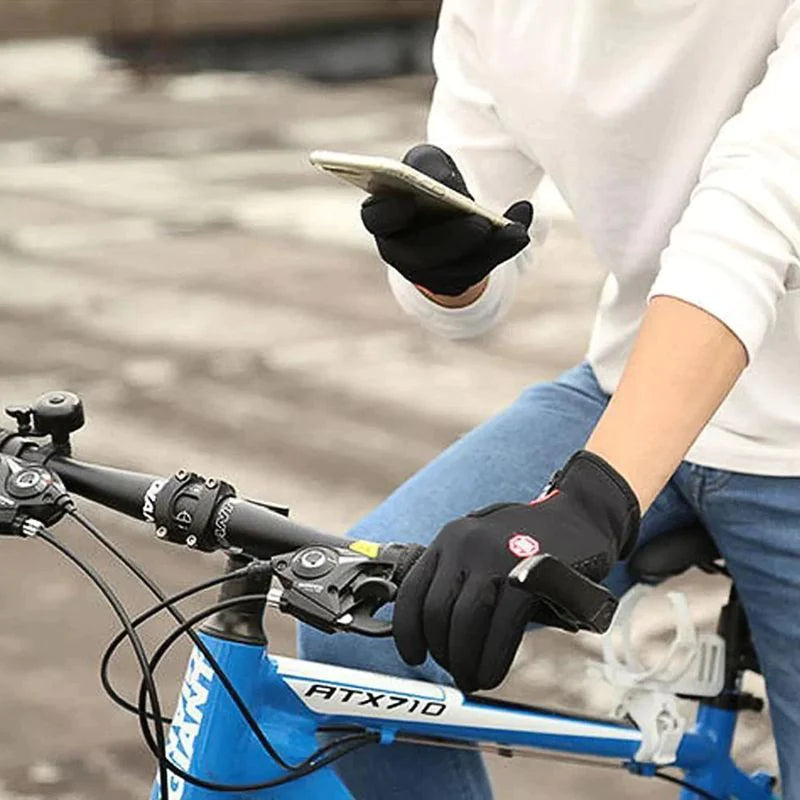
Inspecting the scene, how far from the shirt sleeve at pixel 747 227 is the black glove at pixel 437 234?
182mm

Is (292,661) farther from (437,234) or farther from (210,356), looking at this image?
(210,356)

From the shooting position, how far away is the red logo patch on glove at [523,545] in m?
1.45

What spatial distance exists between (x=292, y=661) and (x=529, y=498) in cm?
45

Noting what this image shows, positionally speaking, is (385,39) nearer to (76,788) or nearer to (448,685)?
(76,788)

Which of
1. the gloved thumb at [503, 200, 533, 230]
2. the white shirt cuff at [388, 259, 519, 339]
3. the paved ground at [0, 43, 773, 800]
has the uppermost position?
the gloved thumb at [503, 200, 533, 230]

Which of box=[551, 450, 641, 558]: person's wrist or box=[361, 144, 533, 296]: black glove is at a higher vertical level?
box=[361, 144, 533, 296]: black glove

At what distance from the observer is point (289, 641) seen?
12.9 feet

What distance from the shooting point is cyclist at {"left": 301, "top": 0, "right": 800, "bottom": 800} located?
153 cm

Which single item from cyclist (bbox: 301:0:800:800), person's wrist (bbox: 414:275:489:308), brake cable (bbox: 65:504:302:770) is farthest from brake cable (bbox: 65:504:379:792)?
person's wrist (bbox: 414:275:489:308)

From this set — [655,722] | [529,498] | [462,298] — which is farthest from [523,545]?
[655,722]

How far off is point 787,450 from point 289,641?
199cm

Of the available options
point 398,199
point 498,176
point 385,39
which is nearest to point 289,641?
point 498,176

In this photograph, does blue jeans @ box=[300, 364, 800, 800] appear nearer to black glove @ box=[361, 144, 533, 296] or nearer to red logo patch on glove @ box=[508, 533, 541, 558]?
black glove @ box=[361, 144, 533, 296]

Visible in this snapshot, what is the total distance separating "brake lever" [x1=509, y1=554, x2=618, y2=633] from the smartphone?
377 mm
